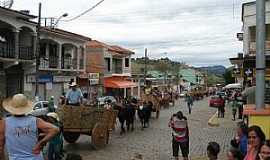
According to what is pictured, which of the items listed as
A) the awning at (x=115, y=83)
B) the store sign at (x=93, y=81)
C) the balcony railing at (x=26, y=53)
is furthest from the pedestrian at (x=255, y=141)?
the awning at (x=115, y=83)

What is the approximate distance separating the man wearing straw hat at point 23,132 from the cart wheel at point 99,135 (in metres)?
9.40

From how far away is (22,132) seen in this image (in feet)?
20.0

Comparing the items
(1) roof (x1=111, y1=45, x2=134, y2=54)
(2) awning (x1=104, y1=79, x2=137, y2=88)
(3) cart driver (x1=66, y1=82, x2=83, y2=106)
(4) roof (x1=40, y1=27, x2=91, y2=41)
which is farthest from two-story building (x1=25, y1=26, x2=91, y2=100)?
(3) cart driver (x1=66, y1=82, x2=83, y2=106)

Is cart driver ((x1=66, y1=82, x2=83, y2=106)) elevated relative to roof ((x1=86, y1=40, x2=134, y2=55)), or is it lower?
lower

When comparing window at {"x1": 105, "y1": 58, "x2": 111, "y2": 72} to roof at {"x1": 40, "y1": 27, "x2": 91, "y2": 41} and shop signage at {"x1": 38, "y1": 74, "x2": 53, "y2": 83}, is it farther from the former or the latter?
shop signage at {"x1": 38, "y1": 74, "x2": 53, "y2": 83}

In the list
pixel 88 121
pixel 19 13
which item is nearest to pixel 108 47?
pixel 19 13

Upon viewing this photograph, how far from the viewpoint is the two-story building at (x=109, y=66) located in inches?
2303

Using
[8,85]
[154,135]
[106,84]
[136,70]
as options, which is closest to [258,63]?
[154,135]

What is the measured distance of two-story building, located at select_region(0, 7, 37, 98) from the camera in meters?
35.3

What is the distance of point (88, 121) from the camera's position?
1549cm

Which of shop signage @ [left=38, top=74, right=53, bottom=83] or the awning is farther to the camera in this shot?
the awning

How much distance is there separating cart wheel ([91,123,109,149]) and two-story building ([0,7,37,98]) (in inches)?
767

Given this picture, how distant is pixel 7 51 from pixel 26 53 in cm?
238

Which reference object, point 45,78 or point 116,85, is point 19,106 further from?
point 116,85
